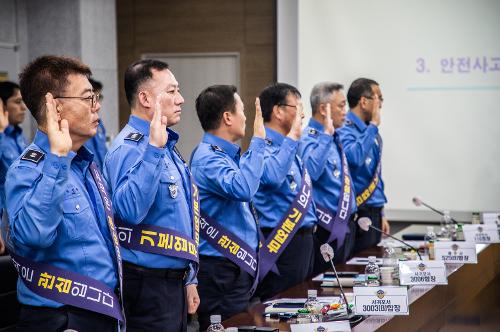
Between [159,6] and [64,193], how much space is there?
235 inches

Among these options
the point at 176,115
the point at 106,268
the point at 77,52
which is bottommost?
the point at 106,268

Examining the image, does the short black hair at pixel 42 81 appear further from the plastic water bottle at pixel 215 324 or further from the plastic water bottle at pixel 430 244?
the plastic water bottle at pixel 430 244

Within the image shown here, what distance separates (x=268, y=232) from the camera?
4215 millimetres

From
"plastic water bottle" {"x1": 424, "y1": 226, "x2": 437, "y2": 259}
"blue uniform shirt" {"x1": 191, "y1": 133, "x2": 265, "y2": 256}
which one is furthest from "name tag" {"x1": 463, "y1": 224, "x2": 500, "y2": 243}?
"blue uniform shirt" {"x1": 191, "y1": 133, "x2": 265, "y2": 256}

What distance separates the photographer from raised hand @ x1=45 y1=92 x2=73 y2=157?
221cm

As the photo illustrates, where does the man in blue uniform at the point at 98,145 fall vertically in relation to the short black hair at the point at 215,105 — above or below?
below

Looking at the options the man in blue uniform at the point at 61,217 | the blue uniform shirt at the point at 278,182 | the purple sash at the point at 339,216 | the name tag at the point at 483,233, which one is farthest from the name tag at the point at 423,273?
the man in blue uniform at the point at 61,217

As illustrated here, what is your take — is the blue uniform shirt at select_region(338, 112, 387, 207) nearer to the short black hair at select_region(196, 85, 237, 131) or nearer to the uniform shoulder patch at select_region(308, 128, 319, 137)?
the uniform shoulder patch at select_region(308, 128, 319, 137)

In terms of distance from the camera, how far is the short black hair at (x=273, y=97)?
4395 mm

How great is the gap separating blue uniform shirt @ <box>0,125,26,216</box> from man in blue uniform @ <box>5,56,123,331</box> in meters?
3.12

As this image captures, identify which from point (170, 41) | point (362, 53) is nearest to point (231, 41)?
point (170, 41)

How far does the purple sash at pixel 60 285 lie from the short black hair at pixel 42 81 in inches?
15.6

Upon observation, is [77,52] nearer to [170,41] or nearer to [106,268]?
[170,41]

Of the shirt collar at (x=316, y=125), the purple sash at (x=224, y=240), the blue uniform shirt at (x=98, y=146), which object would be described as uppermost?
the shirt collar at (x=316, y=125)
